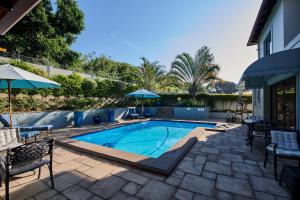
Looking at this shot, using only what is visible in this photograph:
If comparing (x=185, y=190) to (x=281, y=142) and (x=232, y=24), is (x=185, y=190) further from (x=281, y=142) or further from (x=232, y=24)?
(x=232, y=24)

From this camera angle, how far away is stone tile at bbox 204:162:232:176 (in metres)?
3.84

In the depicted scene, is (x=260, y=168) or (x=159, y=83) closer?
(x=260, y=168)

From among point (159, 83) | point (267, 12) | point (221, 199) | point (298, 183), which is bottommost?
point (221, 199)

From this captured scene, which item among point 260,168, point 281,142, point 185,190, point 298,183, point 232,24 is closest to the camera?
point 298,183

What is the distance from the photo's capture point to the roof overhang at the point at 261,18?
6.77 meters

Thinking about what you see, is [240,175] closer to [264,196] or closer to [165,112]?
[264,196]

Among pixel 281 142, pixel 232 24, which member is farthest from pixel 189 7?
pixel 281 142

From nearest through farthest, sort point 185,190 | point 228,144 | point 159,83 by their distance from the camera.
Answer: point 185,190 < point 228,144 < point 159,83

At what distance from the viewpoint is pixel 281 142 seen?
176 inches

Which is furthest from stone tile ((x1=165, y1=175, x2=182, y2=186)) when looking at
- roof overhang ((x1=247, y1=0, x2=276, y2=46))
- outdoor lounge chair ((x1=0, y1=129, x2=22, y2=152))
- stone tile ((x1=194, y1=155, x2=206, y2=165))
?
roof overhang ((x1=247, y1=0, x2=276, y2=46))

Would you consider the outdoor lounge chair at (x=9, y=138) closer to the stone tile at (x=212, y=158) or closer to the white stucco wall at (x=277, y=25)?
the stone tile at (x=212, y=158)

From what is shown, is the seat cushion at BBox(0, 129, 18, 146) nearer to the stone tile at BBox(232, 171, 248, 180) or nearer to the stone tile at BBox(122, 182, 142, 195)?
the stone tile at BBox(122, 182, 142, 195)

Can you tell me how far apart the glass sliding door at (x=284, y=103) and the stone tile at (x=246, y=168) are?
317 cm

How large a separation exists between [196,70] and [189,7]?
24.3ft
